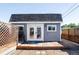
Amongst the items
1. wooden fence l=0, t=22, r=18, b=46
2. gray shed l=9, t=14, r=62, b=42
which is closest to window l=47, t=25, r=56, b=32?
gray shed l=9, t=14, r=62, b=42

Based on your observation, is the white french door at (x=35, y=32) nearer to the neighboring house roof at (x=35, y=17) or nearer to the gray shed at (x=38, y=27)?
the gray shed at (x=38, y=27)

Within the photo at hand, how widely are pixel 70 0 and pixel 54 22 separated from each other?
1059 cm

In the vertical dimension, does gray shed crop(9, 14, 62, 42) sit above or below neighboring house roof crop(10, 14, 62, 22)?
below

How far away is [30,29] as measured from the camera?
46.2ft

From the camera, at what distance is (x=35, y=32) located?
14.1m

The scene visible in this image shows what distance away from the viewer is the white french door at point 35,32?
45.3 ft

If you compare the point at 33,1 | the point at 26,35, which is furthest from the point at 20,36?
the point at 33,1

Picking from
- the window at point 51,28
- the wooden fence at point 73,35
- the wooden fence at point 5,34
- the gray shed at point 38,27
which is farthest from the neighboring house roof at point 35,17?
the wooden fence at point 5,34

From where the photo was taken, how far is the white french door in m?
13.8

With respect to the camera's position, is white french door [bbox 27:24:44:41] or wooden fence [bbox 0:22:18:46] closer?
wooden fence [bbox 0:22:18:46]

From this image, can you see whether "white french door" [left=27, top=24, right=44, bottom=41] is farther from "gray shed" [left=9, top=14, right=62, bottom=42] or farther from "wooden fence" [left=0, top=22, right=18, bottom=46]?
"wooden fence" [left=0, top=22, right=18, bottom=46]

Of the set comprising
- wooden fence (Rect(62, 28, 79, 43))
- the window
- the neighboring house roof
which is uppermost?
the neighboring house roof

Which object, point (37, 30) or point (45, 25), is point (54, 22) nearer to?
point (45, 25)

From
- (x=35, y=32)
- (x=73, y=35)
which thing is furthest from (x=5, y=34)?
(x=73, y=35)
